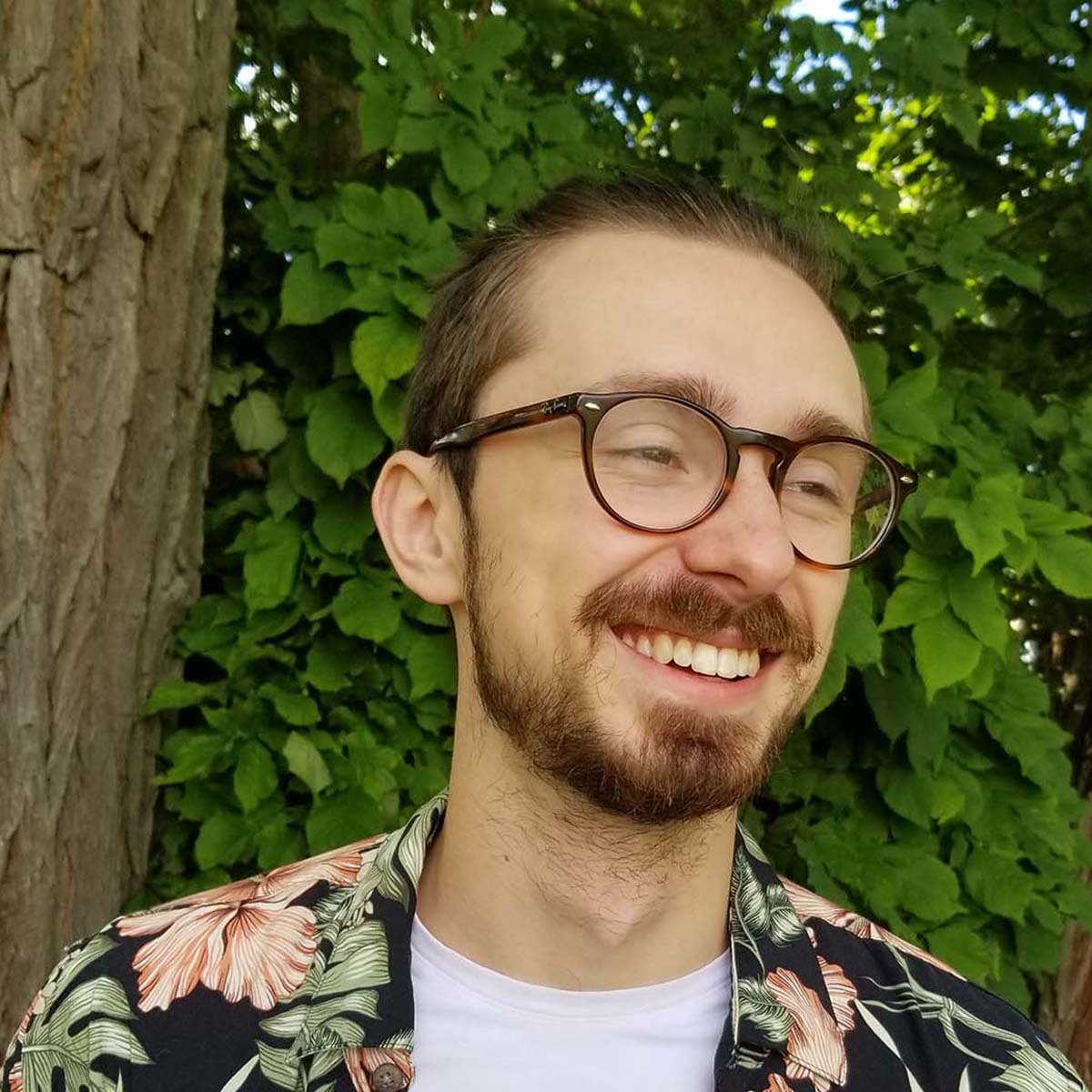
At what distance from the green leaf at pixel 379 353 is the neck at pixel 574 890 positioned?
950 millimetres

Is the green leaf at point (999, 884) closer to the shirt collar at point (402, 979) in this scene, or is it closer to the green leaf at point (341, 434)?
the shirt collar at point (402, 979)

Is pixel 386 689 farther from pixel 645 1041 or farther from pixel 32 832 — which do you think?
pixel 645 1041

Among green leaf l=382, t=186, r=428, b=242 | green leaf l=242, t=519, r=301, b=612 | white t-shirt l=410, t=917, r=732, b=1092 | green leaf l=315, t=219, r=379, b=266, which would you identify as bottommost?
white t-shirt l=410, t=917, r=732, b=1092

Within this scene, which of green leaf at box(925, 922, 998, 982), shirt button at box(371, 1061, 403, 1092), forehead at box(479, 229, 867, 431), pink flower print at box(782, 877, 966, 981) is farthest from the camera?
green leaf at box(925, 922, 998, 982)

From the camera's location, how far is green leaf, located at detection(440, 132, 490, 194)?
2.28 meters

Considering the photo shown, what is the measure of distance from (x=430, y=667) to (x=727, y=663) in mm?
1121

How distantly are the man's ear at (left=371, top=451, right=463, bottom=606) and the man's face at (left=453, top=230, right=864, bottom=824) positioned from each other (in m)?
0.06

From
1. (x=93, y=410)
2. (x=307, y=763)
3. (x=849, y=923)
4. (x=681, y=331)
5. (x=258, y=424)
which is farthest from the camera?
(x=258, y=424)

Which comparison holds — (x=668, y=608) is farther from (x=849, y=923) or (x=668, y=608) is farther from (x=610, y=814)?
(x=849, y=923)

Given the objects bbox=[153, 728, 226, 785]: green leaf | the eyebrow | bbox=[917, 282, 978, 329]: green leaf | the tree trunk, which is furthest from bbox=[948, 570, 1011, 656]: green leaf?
the tree trunk

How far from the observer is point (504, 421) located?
1.44m

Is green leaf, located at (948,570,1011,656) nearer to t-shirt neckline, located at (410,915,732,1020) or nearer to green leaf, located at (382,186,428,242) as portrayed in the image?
t-shirt neckline, located at (410,915,732,1020)

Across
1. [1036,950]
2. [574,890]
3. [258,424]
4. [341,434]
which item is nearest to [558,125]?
[341,434]

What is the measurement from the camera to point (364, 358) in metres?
2.17
